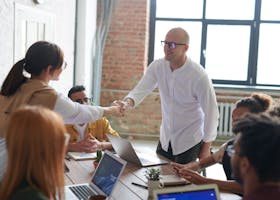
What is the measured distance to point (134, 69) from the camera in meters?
6.14

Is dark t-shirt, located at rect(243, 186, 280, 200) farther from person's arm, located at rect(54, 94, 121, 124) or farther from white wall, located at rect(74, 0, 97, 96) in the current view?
white wall, located at rect(74, 0, 97, 96)

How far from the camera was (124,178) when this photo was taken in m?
2.30

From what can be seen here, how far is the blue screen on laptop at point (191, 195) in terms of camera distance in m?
1.60

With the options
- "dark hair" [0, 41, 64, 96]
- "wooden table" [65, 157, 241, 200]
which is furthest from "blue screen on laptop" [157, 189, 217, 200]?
"dark hair" [0, 41, 64, 96]

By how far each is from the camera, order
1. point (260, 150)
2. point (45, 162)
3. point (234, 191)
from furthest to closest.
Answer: point (234, 191) < point (45, 162) < point (260, 150)

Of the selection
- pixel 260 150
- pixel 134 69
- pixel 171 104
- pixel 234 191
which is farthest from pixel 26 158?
pixel 134 69

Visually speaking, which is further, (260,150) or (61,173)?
(61,173)

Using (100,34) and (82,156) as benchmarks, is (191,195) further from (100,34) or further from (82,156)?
(100,34)

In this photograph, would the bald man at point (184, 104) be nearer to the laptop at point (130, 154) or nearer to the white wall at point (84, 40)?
the laptop at point (130, 154)

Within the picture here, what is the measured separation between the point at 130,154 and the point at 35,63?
2.73 feet

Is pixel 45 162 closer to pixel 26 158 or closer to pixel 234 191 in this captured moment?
pixel 26 158

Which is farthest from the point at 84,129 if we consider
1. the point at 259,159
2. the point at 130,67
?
the point at 130,67

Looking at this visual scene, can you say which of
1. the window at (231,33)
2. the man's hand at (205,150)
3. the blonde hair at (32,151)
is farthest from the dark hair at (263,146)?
the window at (231,33)

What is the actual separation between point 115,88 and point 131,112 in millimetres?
440
